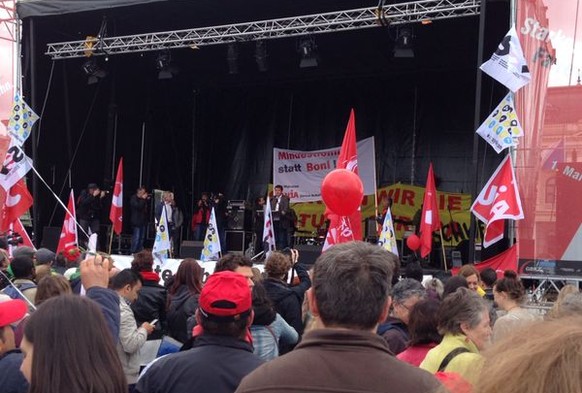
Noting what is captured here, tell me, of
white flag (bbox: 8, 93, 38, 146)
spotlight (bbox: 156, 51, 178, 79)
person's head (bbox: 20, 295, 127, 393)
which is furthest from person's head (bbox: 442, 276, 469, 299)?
spotlight (bbox: 156, 51, 178, 79)

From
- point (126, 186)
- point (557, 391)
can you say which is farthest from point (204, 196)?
point (557, 391)

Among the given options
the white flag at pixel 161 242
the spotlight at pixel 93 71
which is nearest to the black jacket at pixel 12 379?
the white flag at pixel 161 242

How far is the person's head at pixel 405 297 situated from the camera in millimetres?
3465

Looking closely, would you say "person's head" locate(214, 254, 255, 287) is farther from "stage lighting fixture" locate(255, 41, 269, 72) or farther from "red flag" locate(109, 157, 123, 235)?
"stage lighting fixture" locate(255, 41, 269, 72)

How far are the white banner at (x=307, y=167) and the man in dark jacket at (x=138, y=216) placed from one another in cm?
336

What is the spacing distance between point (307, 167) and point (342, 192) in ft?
30.0

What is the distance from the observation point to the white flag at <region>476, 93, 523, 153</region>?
816 centimetres

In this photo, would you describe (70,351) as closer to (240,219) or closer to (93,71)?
(93,71)

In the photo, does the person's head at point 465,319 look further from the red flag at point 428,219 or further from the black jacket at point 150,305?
the red flag at point 428,219

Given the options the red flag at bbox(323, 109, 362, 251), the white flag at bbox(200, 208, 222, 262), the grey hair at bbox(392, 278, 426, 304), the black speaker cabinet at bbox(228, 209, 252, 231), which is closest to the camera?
the grey hair at bbox(392, 278, 426, 304)

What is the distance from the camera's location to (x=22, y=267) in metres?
4.06

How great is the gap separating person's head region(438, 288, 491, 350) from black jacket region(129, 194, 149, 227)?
449 inches

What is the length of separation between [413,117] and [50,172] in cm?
800

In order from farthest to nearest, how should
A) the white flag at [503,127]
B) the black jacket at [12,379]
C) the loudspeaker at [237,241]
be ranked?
the loudspeaker at [237,241] → the white flag at [503,127] → the black jacket at [12,379]
